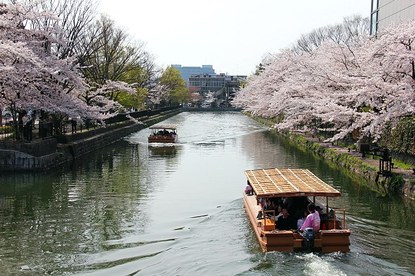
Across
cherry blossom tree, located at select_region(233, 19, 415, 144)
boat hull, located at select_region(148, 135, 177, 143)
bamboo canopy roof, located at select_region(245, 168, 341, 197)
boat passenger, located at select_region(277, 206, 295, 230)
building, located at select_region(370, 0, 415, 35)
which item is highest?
building, located at select_region(370, 0, 415, 35)

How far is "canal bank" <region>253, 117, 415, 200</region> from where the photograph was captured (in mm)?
23297

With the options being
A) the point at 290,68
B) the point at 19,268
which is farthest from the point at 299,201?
the point at 290,68

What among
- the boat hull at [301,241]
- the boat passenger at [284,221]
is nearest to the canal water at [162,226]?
the boat hull at [301,241]

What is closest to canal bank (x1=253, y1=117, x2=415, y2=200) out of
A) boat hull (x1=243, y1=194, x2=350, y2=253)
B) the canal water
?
the canal water

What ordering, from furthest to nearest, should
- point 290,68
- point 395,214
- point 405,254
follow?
1. point 290,68
2. point 395,214
3. point 405,254

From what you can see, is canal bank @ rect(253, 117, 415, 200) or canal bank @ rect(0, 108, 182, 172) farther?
canal bank @ rect(0, 108, 182, 172)

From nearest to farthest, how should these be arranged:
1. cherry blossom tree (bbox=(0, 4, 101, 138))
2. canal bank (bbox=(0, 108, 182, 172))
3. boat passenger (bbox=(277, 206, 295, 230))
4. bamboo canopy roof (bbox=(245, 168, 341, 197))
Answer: boat passenger (bbox=(277, 206, 295, 230)) → bamboo canopy roof (bbox=(245, 168, 341, 197)) → cherry blossom tree (bbox=(0, 4, 101, 138)) → canal bank (bbox=(0, 108, 182, 172))

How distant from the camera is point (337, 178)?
92.3ft

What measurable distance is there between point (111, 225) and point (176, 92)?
111660 mm

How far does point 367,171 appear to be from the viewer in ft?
89.1

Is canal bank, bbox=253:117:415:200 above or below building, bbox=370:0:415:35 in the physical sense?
below

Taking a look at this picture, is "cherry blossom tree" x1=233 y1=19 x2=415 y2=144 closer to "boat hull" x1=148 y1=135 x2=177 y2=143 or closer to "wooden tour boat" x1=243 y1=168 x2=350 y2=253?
"wooden tour boat" x1=243 y1=168 x2=350 y2=253

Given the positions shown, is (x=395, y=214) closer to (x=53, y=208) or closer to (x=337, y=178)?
(x=337, y=178)

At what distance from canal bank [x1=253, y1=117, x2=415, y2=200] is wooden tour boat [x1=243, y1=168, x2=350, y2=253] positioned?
673 centimetres
